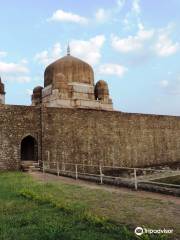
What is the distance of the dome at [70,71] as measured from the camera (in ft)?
87.1

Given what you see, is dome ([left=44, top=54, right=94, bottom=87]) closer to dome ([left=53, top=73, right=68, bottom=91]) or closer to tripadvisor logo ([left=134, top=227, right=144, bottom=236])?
dome ([left=53, top=73, right=68, bottom=91])

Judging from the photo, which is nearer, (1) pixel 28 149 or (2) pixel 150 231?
(2) pixel 150 231

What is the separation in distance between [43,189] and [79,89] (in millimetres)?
17582

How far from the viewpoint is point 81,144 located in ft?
62.8

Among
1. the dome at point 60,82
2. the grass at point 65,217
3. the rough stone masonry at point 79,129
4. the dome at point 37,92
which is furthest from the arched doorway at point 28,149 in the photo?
the grass at point 65,217

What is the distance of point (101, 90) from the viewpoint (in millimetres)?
27734

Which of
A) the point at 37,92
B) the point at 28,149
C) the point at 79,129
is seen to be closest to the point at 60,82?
the point at 37,92

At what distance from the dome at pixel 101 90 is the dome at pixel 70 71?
93 centimetres

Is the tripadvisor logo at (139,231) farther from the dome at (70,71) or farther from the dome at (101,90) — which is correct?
the dome at (101,90)

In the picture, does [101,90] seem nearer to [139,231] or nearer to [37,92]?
[37,92]

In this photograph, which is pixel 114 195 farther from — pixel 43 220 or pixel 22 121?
pixel 22 121

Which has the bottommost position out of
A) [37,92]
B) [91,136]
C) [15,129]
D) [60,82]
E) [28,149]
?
[28,149]

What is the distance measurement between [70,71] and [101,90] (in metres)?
3.28

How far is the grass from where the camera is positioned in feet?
15.1
